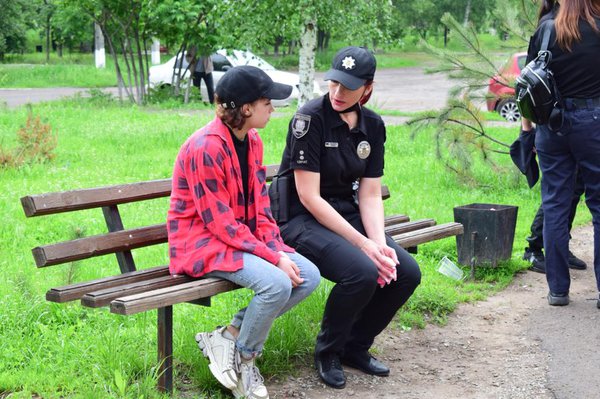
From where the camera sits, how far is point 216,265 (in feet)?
12.9

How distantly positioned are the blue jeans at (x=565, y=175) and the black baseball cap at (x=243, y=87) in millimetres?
2056

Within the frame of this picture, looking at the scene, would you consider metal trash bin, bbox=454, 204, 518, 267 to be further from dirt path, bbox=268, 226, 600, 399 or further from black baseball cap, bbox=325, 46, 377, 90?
black baseball cap, bbox=325, 46, 377, 90

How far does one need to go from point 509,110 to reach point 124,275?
43.2 ft

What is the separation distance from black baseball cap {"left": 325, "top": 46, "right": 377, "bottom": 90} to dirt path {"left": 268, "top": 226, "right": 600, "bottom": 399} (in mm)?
1383

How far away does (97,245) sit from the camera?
162 inches

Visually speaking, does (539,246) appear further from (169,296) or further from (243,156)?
(169,296)

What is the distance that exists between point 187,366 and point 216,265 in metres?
0.62

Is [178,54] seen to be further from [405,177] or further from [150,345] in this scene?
[150,345]

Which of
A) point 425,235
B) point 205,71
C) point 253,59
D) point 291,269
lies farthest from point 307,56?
point 291,269

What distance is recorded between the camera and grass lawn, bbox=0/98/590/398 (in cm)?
403

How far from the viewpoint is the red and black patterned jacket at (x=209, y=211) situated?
390cm

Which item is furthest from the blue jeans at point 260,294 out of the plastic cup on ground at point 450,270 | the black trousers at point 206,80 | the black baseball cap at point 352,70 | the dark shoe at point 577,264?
the black trousers at point 206,80

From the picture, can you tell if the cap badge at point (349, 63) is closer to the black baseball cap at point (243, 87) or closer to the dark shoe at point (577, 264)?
the black baseball cap at point (243, 87)

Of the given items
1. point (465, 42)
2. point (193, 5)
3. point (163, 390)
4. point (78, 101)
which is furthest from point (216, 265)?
point (78, 101)
